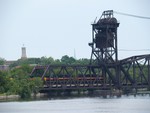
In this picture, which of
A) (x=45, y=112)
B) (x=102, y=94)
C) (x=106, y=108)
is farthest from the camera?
(x=102, y=94)

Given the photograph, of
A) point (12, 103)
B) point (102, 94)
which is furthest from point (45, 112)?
point (102, 94)

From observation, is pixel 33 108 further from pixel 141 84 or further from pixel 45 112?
pixel 141 84

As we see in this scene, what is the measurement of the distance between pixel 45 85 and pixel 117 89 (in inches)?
746

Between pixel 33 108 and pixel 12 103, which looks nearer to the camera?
pixel 33 108

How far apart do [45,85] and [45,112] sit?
69.1 metres

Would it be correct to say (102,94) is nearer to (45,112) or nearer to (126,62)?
(126,62)

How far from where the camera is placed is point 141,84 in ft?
636

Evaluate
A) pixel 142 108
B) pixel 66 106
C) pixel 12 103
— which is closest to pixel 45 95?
Result: pixel 12 103

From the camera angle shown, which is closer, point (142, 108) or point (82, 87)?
point (142, 108)

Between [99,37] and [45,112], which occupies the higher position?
[99,37]

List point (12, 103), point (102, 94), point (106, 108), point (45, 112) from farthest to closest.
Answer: point (102, 94)
point (12, 103)
point (106, 108)
point (45, 112)

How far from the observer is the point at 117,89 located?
19450 cm

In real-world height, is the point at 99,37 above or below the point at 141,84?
above

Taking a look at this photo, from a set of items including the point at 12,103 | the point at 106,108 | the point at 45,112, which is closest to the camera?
the point at 45,112
